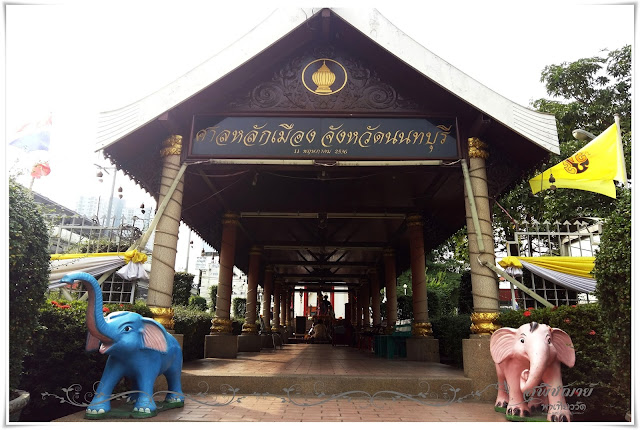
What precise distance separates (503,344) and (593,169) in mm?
5794

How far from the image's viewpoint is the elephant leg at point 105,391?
4.08m

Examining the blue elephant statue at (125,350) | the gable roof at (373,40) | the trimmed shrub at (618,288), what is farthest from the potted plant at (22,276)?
the trimmed shrub at (618,288)

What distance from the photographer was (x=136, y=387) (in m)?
4.38

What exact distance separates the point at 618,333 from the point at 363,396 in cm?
327

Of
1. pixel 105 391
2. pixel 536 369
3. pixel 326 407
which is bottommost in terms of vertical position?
pixel 326 407

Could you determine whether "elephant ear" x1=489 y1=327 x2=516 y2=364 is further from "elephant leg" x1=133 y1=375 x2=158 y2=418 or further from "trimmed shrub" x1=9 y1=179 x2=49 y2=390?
"trimmed shrub" x1=9 y1=179 x2=49 y2=390

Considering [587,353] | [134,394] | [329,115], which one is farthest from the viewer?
[329,115]

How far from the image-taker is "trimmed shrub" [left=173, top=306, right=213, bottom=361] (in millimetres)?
8695

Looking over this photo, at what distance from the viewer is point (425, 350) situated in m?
10.3

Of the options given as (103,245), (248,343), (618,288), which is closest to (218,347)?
(248,343)

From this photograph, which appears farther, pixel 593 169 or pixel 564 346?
pixel 593 169

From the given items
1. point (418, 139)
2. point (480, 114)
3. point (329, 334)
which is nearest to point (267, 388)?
point (418, 139)

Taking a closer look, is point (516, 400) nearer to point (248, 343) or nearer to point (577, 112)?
point (248, 343)

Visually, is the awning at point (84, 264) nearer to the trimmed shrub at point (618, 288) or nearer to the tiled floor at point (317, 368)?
the tiled floor at point (317, 368)
